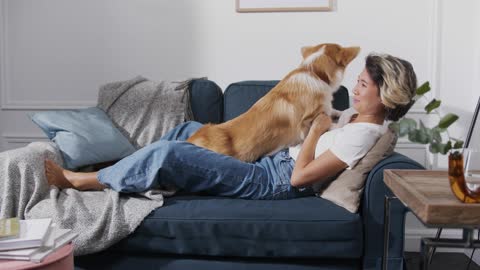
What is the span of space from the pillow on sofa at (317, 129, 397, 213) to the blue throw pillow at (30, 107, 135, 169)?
37.8 inches

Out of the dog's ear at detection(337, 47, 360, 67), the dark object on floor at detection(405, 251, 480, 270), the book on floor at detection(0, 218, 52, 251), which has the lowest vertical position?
the dark object on floor at detection(405, 251, 480, 270)

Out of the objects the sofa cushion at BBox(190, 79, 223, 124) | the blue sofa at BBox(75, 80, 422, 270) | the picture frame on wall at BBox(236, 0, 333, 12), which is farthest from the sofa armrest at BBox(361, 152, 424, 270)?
the picture frame on wall at BBox(236, 0, 333, 12)

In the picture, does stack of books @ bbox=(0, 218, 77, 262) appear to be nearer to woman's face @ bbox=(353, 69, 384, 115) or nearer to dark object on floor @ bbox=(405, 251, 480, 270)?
woman's face @ bbox=(353, 69, 384, 115)

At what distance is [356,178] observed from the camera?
181 centimetres

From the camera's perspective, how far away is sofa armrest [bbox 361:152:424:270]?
5.74ft

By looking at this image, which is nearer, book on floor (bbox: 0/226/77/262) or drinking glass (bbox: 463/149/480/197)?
drinking glass (bbox: 463/149/480/197)

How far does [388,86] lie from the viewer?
180 centimetres

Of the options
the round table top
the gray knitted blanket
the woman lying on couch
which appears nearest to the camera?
the round table top

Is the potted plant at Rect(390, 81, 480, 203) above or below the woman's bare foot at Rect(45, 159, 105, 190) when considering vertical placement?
above

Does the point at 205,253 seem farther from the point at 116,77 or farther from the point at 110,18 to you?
the point at 110,18

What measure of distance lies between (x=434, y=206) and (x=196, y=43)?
6.27ft

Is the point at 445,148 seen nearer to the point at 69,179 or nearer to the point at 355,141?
the point at 355,141

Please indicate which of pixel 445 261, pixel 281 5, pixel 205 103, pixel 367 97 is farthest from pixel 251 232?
pixel 281 5

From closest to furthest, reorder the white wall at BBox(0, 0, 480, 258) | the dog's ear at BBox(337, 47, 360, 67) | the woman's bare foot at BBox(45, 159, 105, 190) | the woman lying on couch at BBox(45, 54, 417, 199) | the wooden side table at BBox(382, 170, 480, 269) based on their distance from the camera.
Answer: the wooden side table at BBox(382, 170, 480, 269), the woman lying on couch at BBox(45, 54, 417, 199), the woman's bare foot at BBox(45, 159, 105, 190), the dog's ear at BBox(337, 47, 360, 67), the white wall at BBox(0, 0, 480, 258)
